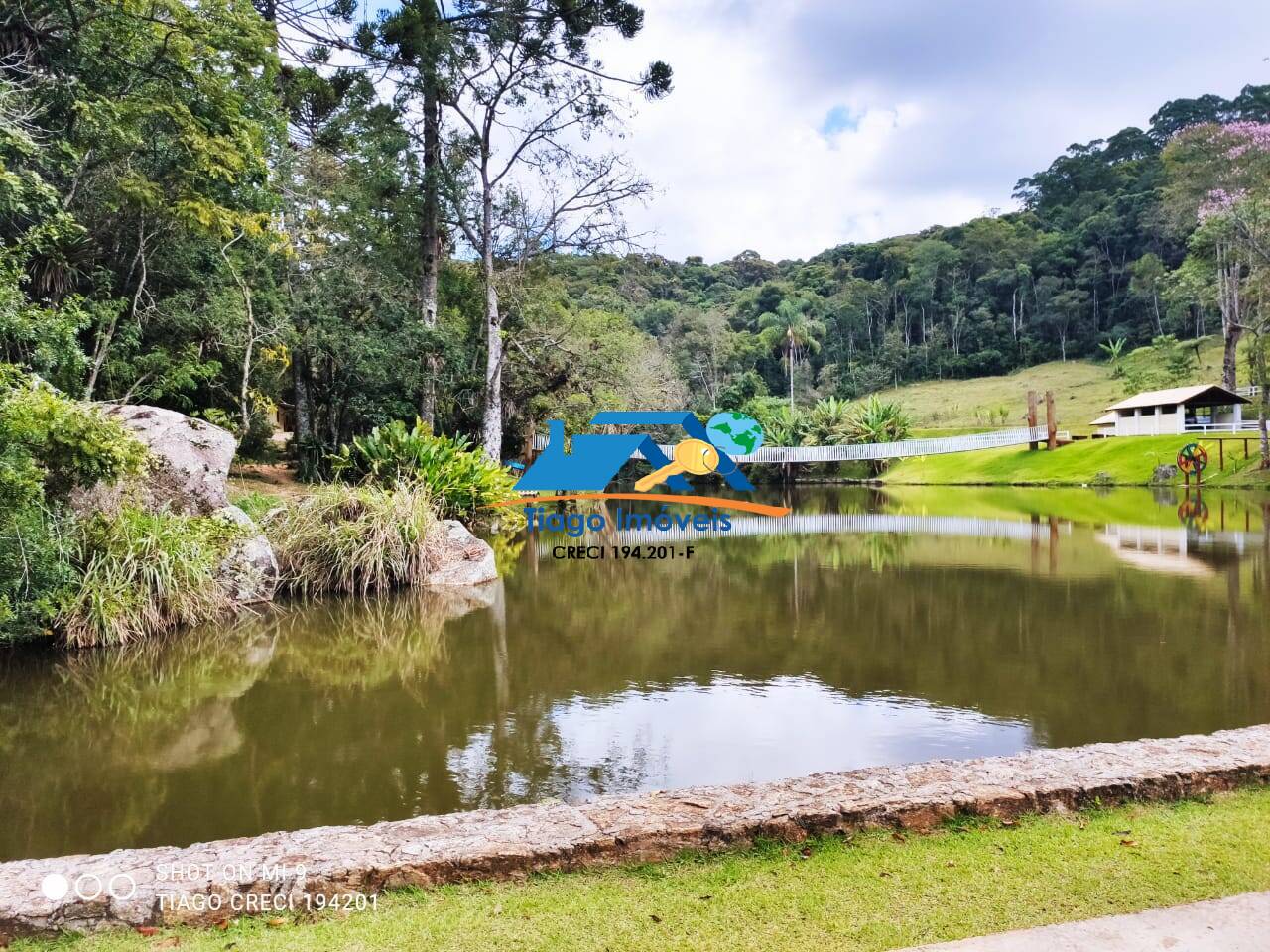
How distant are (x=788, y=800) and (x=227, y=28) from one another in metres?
11.6

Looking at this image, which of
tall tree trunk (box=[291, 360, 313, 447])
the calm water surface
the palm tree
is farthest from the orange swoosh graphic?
the palm tree

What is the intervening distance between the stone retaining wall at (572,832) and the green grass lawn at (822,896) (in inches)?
2.3

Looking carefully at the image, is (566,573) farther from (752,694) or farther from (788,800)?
(788,800)

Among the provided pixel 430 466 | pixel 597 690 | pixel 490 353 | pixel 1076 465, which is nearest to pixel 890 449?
pixel 1076 465

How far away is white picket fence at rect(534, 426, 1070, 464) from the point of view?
2927cm

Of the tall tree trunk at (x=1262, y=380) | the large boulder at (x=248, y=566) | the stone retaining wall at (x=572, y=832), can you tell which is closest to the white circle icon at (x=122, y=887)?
the stone retaining wall at (x=572, y=832)

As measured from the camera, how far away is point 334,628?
7.28 meters

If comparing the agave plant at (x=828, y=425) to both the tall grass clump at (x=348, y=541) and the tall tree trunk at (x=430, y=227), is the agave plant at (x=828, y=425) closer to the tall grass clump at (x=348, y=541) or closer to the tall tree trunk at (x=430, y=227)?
the tall tree trunk at (x=430, y=227)

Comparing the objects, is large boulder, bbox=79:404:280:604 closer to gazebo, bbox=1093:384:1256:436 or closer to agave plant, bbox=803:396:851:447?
agave plant, bbox=803:396:851:447

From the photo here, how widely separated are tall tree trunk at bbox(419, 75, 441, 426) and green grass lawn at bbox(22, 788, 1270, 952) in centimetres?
1469

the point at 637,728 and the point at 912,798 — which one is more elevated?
the point at 912,798

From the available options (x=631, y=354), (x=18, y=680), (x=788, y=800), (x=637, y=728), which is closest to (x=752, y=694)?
(x=637, y=728)

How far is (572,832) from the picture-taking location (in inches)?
100

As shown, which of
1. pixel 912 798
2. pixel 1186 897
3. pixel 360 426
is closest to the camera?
pixel 1186 897
